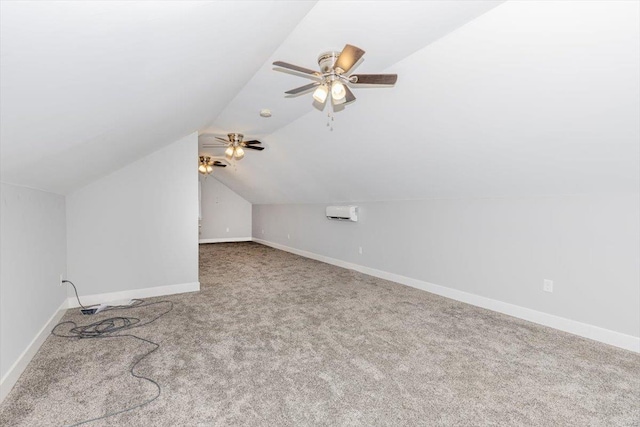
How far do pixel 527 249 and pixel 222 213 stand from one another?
872 centimetres

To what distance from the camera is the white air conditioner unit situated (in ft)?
18.8

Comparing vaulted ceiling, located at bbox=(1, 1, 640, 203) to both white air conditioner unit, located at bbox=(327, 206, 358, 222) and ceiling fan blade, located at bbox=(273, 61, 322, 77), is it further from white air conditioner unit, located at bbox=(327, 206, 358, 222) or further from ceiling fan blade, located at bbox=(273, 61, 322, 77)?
white air conditioner unit, located at bbox=(327, 206, 358, 222)

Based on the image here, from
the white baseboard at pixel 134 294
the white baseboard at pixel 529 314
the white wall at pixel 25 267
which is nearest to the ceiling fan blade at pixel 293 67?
the white wall at pixel 25 267

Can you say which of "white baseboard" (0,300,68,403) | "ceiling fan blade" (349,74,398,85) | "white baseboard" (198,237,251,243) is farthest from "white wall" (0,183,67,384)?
"white baseboard" (198,237,251,243)

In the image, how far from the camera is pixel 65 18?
0.84 m

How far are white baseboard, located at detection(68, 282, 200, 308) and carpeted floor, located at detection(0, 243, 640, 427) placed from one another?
0.23 metres

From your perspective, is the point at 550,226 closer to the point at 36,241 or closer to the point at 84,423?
the point at 84,423

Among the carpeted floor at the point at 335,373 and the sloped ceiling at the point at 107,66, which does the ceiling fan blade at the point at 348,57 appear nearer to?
the sloped ceiling at the point at 107,66

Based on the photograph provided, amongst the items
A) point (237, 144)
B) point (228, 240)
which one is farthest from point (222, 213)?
point (237, 144)

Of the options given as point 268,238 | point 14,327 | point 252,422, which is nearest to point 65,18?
point 252,422

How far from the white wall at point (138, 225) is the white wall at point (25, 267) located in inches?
18.0

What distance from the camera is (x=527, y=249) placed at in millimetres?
3338

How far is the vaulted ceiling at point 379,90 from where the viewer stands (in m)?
1.12

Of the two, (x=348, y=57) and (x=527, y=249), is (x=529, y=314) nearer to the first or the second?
(x=527, y=249)
